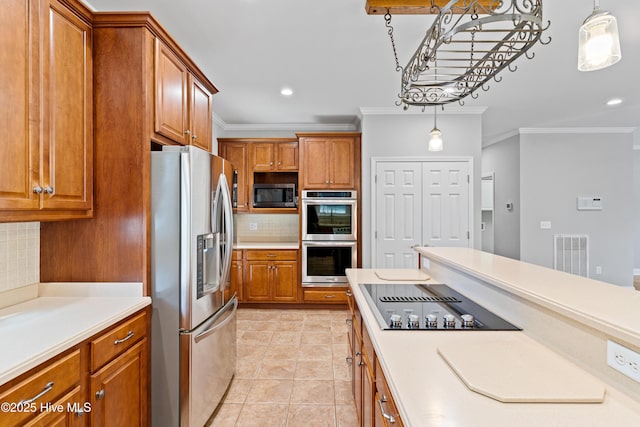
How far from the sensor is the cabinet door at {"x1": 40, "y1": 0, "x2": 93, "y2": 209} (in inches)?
59.0

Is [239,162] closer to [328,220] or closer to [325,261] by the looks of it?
[328,220]

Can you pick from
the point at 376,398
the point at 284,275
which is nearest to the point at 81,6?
the point at 376,398

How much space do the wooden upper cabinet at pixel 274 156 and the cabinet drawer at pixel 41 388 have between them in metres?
3.62

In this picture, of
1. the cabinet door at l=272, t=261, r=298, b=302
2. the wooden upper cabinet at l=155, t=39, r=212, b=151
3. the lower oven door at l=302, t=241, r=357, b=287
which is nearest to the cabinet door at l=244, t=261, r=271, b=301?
the cabinet door at l=272, t=261, r=298, b=302

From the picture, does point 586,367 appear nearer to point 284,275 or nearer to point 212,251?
point 212,251

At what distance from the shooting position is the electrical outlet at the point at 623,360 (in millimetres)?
831

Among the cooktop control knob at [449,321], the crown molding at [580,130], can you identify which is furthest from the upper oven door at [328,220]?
the crown molding at [580,130]

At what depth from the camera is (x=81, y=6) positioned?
65.1 inches

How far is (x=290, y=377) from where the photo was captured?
267 centimetres

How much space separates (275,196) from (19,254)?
3.11m

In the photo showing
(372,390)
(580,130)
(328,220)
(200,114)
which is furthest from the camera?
(580,130)

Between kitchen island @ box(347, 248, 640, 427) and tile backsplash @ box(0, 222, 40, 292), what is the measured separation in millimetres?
1776

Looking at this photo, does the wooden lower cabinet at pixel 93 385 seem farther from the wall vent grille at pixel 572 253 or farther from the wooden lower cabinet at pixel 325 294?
the wall vent grille at pixel 572 253

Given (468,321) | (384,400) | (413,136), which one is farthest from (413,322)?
(413,136)
